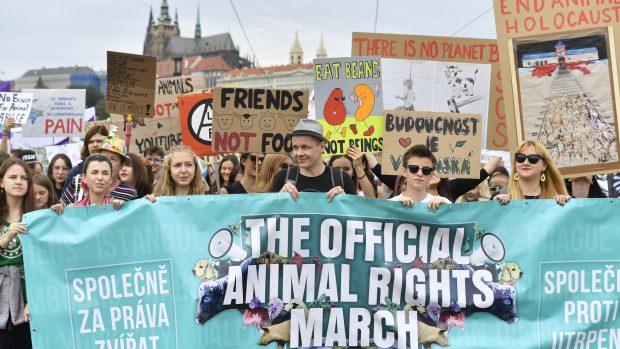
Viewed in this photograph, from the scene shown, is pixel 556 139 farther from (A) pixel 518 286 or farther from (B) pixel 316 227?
(B) pixel 316 227

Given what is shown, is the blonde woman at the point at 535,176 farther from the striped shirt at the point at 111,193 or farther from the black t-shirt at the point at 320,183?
the striped shirt at the point at 111,193

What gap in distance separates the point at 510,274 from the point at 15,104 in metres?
9.75

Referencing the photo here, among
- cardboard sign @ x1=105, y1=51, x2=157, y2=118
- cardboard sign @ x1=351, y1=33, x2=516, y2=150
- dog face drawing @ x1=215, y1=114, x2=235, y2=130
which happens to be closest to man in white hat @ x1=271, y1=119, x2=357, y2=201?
dog face drawing @ x1=215, y1=114, x2=235, y2=130

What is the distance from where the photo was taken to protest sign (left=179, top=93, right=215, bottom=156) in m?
9.55

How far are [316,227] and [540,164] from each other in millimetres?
1446

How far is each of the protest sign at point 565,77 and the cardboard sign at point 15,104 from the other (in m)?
8.26

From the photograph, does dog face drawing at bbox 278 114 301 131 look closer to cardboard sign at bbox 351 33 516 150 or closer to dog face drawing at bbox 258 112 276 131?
dog face drawing at bbox 258 112 276 131

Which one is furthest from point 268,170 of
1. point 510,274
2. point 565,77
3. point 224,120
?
point 510,274

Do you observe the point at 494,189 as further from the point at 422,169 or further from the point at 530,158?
the point at 422,169

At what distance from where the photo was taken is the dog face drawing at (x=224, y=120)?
8.23 meters

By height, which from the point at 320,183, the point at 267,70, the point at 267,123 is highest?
the point at 267,70

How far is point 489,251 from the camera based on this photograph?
5.59 meters

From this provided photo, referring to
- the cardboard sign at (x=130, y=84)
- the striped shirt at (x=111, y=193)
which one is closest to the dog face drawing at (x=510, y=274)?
the striped shirt at (x=111, y=193)

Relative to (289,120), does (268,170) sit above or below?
below
